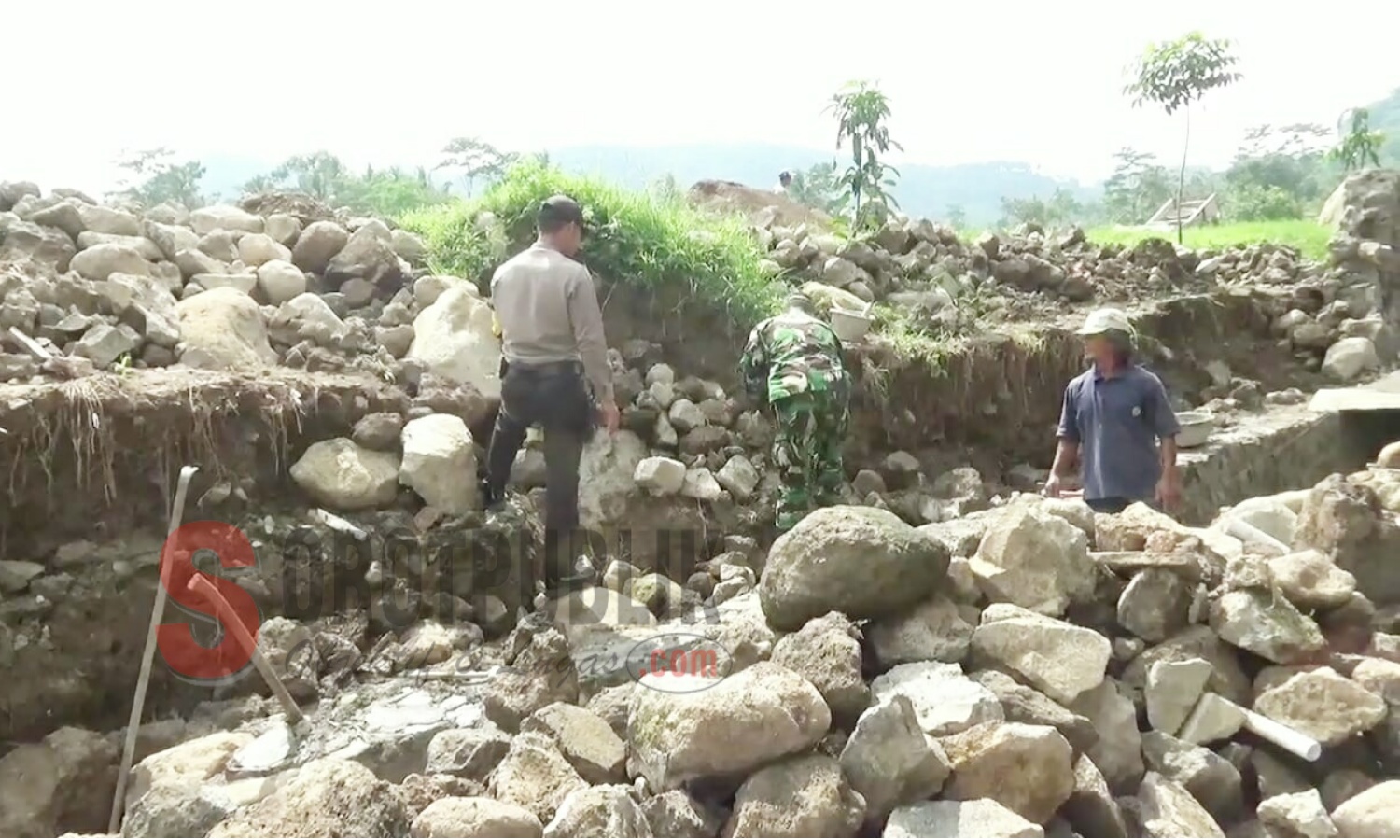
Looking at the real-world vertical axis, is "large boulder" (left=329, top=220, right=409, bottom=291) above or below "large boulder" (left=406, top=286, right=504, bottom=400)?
above

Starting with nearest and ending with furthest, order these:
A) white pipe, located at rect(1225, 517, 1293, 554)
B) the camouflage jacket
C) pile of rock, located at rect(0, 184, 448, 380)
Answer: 1. white pipe, located at rect(1225, 517, 1293, 554)
2. pile of rock, located at rect(0, 184, 448, 380)
3. the camouflage jacket

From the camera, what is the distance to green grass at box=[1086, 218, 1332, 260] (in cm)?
1042

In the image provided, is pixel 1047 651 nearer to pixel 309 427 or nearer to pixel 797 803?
pixel 797 803

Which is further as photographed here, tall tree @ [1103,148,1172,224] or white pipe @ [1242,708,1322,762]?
tall tree @ [1103,148,1172,224]

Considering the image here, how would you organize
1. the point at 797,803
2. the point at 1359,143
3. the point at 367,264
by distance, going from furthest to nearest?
the point at 1359,143 < the point at 367,264 < the point at 797,803

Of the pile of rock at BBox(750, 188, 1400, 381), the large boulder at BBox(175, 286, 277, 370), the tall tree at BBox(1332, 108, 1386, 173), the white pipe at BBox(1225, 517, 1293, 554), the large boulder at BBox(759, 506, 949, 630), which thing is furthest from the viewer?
the tall tree at BBox(1332, 108, 1386, 173)

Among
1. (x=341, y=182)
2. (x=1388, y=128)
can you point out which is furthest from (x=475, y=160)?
(x=1388, y=128)

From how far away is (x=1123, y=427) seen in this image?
A: 386 cm

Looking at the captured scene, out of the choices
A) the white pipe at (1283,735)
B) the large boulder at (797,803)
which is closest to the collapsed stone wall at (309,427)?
the large boulder at (797,803)

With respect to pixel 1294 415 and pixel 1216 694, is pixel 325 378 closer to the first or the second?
pixel 1216 694

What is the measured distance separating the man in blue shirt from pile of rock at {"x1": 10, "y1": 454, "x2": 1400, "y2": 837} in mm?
731

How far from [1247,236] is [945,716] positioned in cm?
1152

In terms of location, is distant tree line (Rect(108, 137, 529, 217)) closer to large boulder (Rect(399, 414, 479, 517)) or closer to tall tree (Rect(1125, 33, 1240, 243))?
large boulder (Rect(399, 414, 479, 517))

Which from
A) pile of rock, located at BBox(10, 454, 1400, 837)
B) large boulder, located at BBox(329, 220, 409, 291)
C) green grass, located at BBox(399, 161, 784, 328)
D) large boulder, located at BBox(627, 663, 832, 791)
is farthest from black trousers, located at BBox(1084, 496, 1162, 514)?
large boulder, located at BBox(329, 220, 409, 291)
